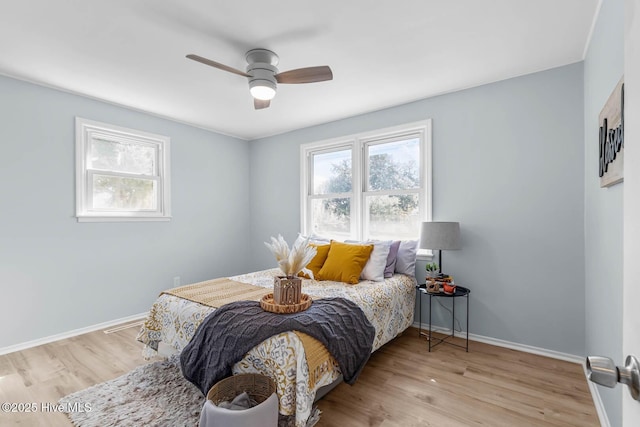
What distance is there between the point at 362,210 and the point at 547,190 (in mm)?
1883

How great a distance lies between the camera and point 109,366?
2.60m

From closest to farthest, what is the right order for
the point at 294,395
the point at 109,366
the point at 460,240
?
the point at 294,395, the point at 109,366, the point at 460,240

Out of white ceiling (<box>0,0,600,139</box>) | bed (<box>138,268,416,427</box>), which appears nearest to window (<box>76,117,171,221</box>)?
white ceiling (<box>0,0,600,139</box>)

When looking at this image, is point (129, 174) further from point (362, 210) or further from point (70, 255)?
point (362, 210)

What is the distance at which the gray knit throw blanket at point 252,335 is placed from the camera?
6.03 ft

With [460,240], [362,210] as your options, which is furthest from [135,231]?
[460,240]

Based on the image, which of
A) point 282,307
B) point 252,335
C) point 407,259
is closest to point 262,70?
point 282,307

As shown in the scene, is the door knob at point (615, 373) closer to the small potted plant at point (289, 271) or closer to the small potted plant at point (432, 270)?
the small potted plant at point (289, 271)

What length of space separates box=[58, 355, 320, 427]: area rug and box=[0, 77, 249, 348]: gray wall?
4.62ft

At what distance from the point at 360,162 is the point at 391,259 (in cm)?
131

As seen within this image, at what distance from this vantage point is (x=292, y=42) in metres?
2.36

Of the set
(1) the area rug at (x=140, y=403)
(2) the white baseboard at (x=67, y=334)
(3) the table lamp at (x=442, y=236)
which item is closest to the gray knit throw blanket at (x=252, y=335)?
(1) the area rug at (x=140, y=403)

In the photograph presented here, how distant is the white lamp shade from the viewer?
2.94 metres

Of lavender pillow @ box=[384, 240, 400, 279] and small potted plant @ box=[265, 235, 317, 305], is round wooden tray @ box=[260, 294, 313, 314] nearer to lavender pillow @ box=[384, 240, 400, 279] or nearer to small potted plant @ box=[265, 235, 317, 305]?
small potted plant @ box=[265, 235, 317, 305]
